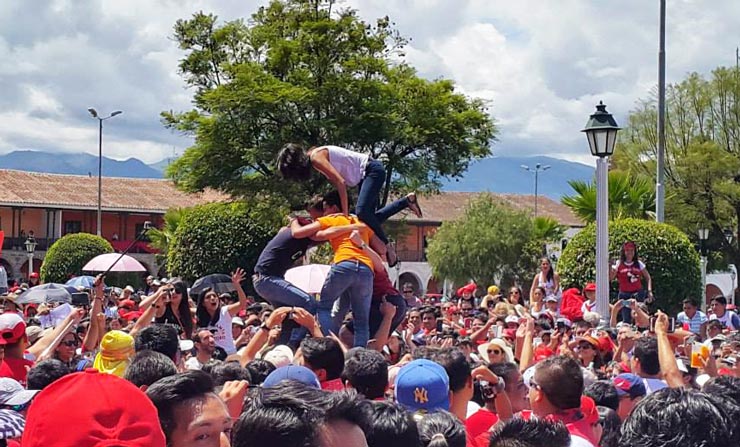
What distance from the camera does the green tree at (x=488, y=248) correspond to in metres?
42.6

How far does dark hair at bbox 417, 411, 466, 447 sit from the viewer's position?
3637mm

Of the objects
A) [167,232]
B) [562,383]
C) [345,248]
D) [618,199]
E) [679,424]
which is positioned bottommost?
[562,383]

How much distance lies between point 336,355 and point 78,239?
1422 inches

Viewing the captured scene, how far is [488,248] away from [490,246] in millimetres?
126

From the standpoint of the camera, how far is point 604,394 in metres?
5.43

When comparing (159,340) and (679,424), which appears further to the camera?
(159,340)

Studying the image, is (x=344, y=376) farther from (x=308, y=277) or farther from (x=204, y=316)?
(x=308, y=277)

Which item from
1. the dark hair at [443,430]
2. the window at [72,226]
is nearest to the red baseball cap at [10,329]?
the dark hair at [443,430]

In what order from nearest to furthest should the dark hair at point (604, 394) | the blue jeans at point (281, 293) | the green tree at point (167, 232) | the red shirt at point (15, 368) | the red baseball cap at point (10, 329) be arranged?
the dark hair at point (604, 394) → the red shirt at point (15, 368) → the red baseball cap at point (10, 329) → the blue jeans at point (281, 293) → the green tree at point (167, 232)

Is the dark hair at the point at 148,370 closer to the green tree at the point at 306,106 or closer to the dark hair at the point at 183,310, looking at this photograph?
the dark hair at the point at 183,310

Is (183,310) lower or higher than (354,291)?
lower

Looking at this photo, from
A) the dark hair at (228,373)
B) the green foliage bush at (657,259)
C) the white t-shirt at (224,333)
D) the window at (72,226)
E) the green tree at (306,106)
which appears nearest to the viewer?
the dark hair at (228,373)

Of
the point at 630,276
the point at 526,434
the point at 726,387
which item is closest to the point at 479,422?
the point at 726,387

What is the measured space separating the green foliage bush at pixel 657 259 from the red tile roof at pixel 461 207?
38.4 m
